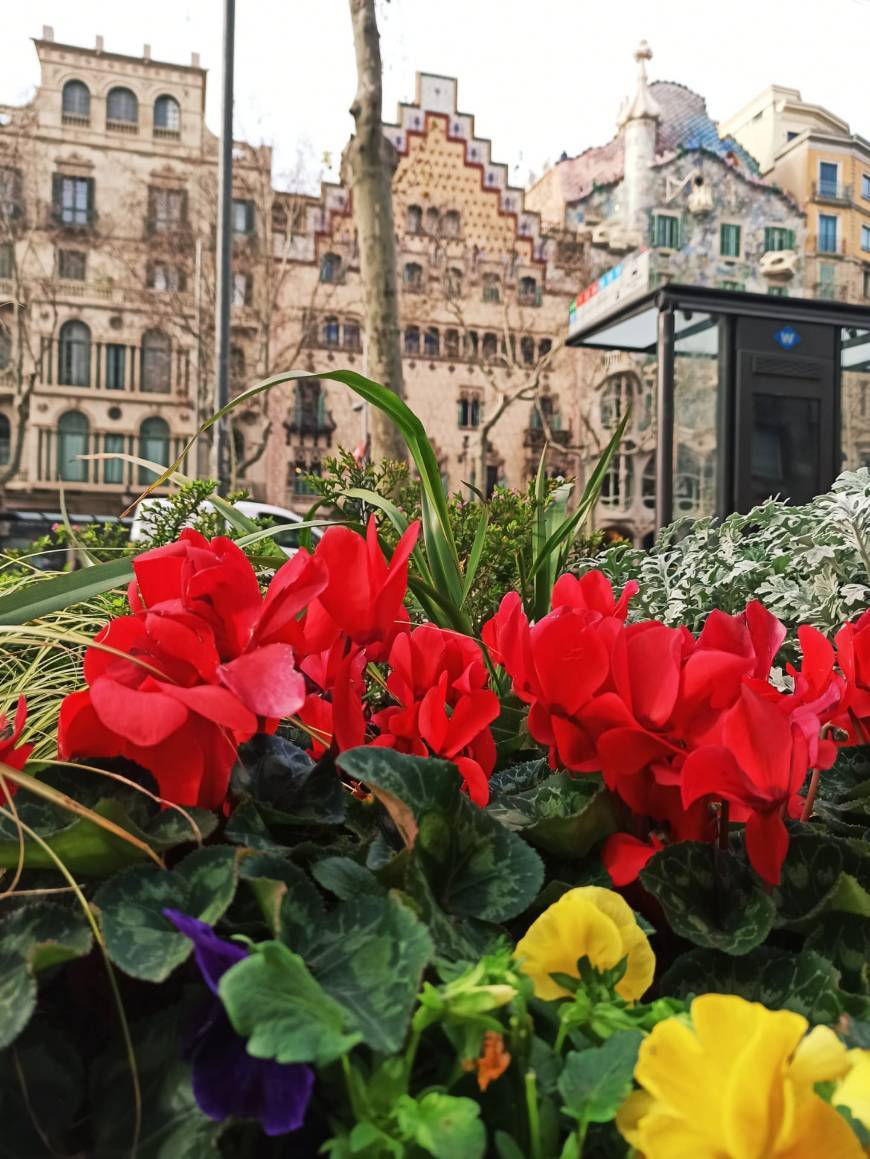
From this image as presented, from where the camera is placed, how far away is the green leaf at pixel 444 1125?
0.30m

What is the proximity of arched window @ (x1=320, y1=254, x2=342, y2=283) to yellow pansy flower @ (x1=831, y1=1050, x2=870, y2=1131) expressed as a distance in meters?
30.0

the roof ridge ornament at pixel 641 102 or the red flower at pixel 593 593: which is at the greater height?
the roof ridge ornament at pixel 641 102

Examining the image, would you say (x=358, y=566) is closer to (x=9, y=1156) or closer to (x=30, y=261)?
(x=9, y=1156)

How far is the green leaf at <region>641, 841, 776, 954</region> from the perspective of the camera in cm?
47

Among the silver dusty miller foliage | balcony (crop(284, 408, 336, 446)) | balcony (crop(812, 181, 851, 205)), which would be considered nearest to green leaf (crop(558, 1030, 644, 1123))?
the silver dusty miller foliage

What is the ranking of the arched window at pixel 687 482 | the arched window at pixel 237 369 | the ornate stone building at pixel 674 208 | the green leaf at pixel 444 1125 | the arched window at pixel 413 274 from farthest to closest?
the ornate stone building at pixel 674 208
the arched window at pixel 413 274
the arched window at pixel 237 369
the arched window at pixel 687 482
the green leaf at pixel 444 1125

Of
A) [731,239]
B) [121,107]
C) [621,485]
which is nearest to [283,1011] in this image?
[621,485]

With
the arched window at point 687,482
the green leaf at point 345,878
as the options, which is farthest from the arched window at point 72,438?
the green leaf at point 345,878

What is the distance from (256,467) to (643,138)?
59.9 ft

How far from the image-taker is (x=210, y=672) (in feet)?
1.64

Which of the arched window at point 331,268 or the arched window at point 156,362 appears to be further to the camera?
the arched window at point 331,268

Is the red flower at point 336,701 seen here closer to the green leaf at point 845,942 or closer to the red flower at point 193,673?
the red flower at point 193,673

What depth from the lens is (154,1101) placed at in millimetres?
382

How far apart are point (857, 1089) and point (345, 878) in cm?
23
